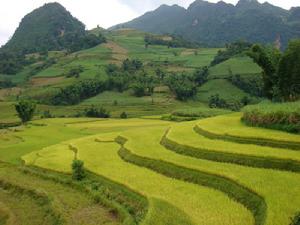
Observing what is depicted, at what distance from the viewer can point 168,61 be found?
131 m

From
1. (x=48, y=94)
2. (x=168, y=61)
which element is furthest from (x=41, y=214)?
(x=168, y=61)

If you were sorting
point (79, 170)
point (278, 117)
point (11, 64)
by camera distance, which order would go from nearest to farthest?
point (79, 170) < point (278, 117) < point (11, 64)

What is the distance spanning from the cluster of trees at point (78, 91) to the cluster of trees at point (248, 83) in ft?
92.9

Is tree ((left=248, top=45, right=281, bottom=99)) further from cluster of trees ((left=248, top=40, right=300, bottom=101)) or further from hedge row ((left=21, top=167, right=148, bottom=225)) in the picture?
hedge row ((left=21, top=167, right=148, bottom=225))

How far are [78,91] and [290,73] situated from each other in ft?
214

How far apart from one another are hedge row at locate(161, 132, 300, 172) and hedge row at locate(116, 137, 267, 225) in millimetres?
1842

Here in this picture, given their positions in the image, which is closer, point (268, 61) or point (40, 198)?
point (40, 198)

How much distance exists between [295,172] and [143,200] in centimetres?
602

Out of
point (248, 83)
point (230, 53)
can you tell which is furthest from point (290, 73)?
point (230, 53)

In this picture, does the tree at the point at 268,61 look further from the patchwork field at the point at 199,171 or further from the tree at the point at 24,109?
the tree at the point at 24,109

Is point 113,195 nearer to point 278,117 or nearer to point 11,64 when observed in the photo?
point 278,117

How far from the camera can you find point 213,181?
1862cm

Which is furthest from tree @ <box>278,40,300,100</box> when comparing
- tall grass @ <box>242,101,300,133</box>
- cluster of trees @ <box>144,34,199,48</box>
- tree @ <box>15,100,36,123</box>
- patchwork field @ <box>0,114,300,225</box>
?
cluster of trees @ <box>144,34,199,48</box>

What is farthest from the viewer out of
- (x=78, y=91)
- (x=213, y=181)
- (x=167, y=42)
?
(x=167, y=42)
